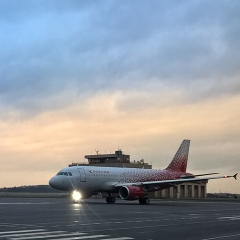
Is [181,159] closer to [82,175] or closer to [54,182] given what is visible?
[82,175]

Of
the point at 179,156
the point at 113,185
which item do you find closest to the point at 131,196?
the point at 113,185

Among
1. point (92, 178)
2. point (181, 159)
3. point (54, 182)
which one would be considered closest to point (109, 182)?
point (92, 178)

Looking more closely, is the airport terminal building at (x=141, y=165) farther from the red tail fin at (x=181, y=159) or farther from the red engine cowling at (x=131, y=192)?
the red engine cowling at (x=131, y=192)

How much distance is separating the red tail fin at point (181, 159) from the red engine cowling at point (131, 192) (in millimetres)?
13430

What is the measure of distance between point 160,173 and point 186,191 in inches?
2135

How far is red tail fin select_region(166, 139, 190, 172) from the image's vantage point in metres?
64.9

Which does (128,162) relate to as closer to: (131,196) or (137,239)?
(131,196)

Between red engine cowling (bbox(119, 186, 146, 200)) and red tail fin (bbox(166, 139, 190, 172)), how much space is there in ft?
44.1

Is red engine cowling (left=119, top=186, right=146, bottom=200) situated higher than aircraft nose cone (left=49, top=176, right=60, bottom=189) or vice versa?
aircraft nose cone (left=49, top=176, right=60, bottom=189)

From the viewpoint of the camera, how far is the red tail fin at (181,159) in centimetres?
6494

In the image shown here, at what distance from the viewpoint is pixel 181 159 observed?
217ft

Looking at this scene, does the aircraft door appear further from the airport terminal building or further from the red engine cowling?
the airport terminal building

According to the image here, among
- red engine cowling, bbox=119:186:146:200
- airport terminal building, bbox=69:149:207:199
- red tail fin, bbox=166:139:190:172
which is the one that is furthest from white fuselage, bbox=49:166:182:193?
airport terminal building, bbox=69:149:207:199

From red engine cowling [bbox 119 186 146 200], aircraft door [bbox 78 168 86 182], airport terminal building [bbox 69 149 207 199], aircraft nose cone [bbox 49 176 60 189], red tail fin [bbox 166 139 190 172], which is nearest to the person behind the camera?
red engine cowling [bbox 119 186 146 200]
